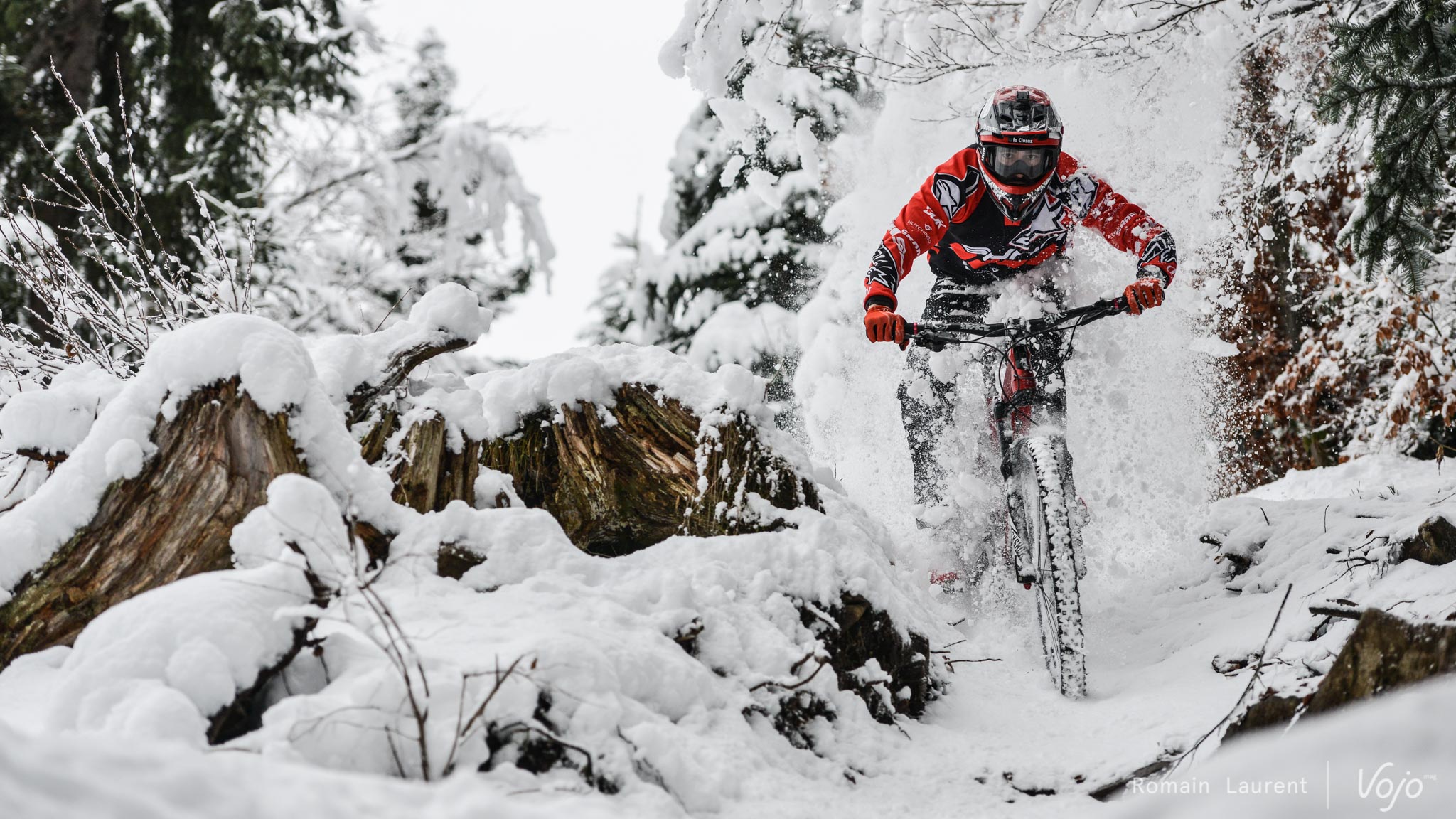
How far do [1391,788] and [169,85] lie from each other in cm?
1359

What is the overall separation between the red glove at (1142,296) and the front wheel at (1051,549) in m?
0.62

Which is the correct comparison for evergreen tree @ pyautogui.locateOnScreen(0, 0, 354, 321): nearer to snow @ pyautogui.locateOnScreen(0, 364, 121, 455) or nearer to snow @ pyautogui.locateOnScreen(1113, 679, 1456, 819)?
snow @ pyautogui.locateOnScreen(0, 364, 121, 455)

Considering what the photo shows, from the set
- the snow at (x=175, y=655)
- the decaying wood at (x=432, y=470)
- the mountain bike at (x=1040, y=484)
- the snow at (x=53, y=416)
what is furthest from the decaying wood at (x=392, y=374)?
the mountain bike at (x=1040, y=484)

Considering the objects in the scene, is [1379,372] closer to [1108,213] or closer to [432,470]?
[1108,213]

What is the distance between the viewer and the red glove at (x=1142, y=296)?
153 inches

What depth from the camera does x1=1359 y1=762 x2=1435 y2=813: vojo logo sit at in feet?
3.35

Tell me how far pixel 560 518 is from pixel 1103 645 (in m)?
2.39

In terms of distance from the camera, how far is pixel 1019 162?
4.53 meters

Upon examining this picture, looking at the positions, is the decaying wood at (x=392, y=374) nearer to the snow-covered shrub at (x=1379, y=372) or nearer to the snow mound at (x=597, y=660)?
→ the snow mound at (x=597, y=660)

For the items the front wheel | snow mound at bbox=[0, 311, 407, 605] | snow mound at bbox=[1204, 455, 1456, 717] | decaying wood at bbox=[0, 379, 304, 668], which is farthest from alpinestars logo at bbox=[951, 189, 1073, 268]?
decaying wood at bbox=[0, 379, 304, 668]

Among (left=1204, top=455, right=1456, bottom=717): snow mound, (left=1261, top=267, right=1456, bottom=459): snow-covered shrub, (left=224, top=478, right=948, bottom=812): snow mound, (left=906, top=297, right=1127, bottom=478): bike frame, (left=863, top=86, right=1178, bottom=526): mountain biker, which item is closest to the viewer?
(left=224, top=478, right=948, bottom=812): snow mound

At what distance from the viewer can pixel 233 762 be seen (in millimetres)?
1421

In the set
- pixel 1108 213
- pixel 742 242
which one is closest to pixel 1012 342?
pixel 1108 213

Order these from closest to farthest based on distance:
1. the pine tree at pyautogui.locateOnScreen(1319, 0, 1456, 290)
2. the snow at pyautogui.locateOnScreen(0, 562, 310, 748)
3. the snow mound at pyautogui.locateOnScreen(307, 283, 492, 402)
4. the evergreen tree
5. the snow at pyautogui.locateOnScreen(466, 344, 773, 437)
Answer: the snow at pyautogui.locateOnScreen(0, 562, 310, 748) → the snow mound at pyautogui.locateOnScreen(307, 283, 492, 402) → the snow at pyautogui.locateOnScreen(466, 344, 773, 437) → the pine tree at pyautogui.locateOnScreen(1319, 0, 1456, 290) → the evergreen tree
